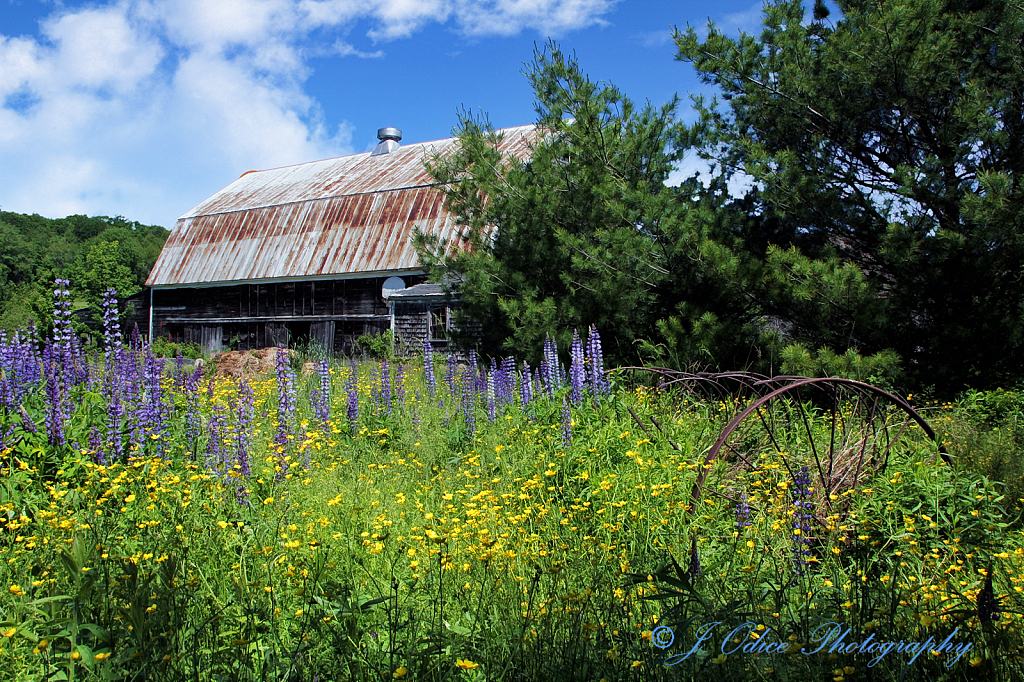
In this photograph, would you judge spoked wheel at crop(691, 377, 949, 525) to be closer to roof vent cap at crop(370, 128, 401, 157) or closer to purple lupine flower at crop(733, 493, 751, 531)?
purple lupine flower at crop(733, 493, 751, 531)

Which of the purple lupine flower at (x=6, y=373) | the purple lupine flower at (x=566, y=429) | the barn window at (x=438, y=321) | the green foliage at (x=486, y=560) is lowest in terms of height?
the green foliage at (x=486, y=560)

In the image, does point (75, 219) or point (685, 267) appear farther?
point (75, 219)

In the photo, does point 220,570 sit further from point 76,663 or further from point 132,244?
point 132,244

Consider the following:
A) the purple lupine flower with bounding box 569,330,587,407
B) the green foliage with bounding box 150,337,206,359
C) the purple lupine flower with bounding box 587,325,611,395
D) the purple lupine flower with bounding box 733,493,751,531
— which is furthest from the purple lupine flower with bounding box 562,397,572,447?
the green foliage with bounding box 150,337,206,359

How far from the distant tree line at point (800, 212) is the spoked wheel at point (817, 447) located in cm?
250

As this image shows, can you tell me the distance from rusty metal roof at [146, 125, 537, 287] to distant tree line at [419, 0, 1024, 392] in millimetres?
9153

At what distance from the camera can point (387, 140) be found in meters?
28.2

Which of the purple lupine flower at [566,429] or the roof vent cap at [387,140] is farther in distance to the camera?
the roof vent cap at [387,140]

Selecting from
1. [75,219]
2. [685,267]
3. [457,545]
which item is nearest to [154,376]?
[457,545]

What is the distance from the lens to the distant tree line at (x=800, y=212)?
7.77m

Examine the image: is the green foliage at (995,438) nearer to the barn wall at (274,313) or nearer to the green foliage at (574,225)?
the green foliage at (574,225)

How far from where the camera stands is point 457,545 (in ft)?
12.0

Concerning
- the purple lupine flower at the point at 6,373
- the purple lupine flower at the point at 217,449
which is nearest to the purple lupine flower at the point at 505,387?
the purple lupine flower at the point at 217,449

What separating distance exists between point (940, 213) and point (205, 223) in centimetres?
2448
